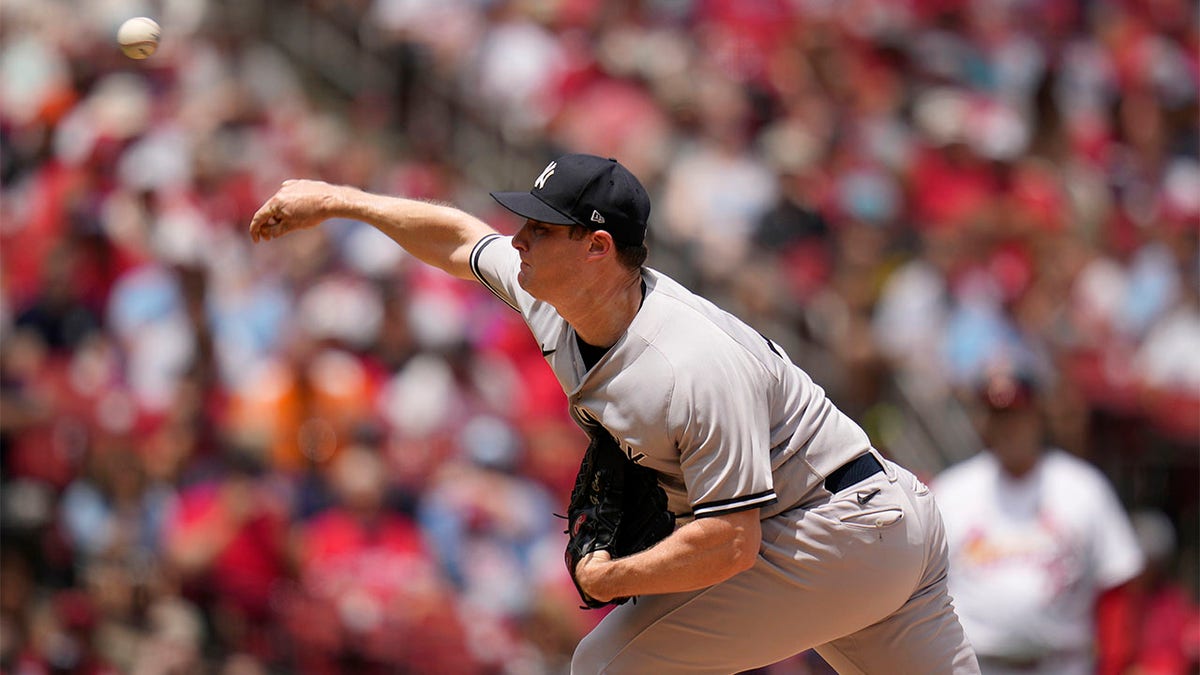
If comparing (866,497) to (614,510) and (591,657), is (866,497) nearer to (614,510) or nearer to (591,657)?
(614,510)

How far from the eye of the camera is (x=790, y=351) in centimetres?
904

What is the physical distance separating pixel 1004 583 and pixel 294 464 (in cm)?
388

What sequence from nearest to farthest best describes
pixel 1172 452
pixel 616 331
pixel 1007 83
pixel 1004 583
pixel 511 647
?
pixel 616 331
pixel 1004 583
pixel 511 647
pixel 1172 452
pixel 1007 83

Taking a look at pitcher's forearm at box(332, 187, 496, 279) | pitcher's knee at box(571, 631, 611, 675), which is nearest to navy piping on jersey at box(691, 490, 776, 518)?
pitcher's knee at box(571, 631, 611, 675)

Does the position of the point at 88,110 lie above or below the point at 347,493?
above

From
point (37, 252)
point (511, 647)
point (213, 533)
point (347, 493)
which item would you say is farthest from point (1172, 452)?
point (37, 252)

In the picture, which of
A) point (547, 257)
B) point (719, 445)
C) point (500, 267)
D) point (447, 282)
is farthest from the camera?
point (447, 282)

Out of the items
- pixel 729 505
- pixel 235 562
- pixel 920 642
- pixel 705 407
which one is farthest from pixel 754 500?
pixel 235 562

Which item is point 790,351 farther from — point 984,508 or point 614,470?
point 614,470

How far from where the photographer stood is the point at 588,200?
13.7ft

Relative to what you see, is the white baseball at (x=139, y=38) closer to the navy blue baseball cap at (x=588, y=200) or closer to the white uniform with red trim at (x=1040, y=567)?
the navy blue baseball cap at (x=588, y=200)

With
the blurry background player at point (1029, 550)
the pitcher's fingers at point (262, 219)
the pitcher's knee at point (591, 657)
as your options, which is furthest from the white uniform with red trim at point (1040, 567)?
the pitcher's fingers at point (262, 219)

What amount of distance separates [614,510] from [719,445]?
0.40 metres

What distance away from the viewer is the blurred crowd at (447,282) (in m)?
8.41
